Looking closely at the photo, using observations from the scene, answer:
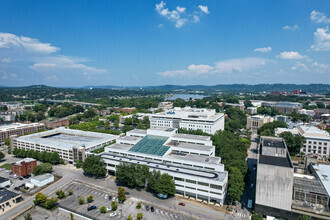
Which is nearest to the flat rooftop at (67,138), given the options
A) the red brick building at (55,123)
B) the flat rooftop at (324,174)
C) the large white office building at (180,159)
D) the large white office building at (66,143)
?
the large white office building at (66,143)

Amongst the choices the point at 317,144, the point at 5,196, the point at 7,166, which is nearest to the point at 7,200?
the point at 5,196

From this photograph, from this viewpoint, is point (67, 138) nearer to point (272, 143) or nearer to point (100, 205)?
point (100, 205)

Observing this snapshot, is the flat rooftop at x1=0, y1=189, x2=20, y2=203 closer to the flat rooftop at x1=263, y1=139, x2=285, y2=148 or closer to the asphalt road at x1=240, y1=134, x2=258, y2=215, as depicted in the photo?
the asphalt road at x1=240, y1=134, x2=258, y2=215

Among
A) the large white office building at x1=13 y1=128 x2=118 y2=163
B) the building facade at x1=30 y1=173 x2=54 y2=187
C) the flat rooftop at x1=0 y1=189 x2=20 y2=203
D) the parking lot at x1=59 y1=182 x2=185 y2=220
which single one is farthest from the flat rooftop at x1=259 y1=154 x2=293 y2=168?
the flat rooftop at x1=0 y1=189 x2=20 y2=203

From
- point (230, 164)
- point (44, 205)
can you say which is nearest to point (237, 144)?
point (230, 164)

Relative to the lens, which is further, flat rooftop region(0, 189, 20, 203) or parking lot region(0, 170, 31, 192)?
parking lot region(0, 170, 31, 192)

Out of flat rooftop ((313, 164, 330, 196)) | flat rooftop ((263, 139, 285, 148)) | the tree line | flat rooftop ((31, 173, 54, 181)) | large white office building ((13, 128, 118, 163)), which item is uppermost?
flat rooftop ((263, 139, 285, 148))
